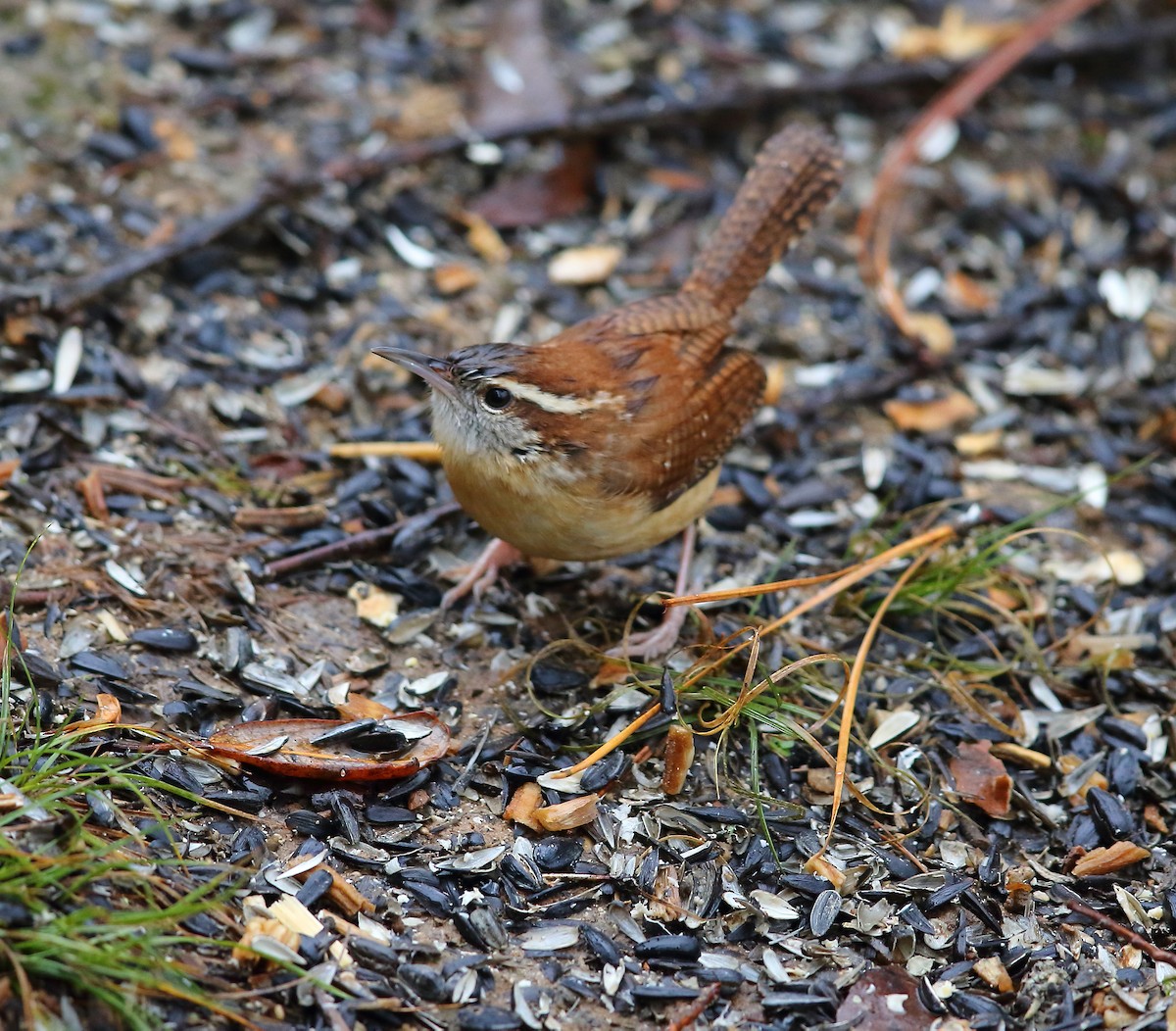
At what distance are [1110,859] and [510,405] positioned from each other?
2.50 metres

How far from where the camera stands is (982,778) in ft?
15.3

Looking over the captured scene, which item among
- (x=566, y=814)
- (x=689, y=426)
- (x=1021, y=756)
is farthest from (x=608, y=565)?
(x=1021, y=756)

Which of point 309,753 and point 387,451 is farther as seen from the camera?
point 387,451

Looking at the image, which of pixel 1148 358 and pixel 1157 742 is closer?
pixel 1157 742

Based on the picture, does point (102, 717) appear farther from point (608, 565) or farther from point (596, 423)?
point (608, 565)

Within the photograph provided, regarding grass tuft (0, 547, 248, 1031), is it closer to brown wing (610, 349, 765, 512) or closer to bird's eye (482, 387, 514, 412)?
bird's eye (482, 387, 514, 412)

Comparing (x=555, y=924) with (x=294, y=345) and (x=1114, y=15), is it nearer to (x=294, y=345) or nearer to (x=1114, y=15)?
(x=294, y=345)

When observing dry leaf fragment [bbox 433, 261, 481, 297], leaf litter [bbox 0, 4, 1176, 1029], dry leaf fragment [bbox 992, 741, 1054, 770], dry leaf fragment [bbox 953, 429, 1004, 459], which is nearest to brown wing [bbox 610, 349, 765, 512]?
leaf litter [bbox 0, 4, 1176, 1029]

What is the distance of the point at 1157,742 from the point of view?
4.87m

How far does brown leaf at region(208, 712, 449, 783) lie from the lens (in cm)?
418

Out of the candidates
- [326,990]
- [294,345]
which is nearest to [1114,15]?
[294,345]

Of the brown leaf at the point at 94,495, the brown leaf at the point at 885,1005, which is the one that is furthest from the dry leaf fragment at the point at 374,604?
the brown leaf at the point at 885,1005

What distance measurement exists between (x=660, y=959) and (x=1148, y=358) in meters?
4.22

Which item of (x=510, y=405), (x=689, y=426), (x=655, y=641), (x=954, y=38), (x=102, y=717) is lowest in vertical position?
(x=655, y=641)
